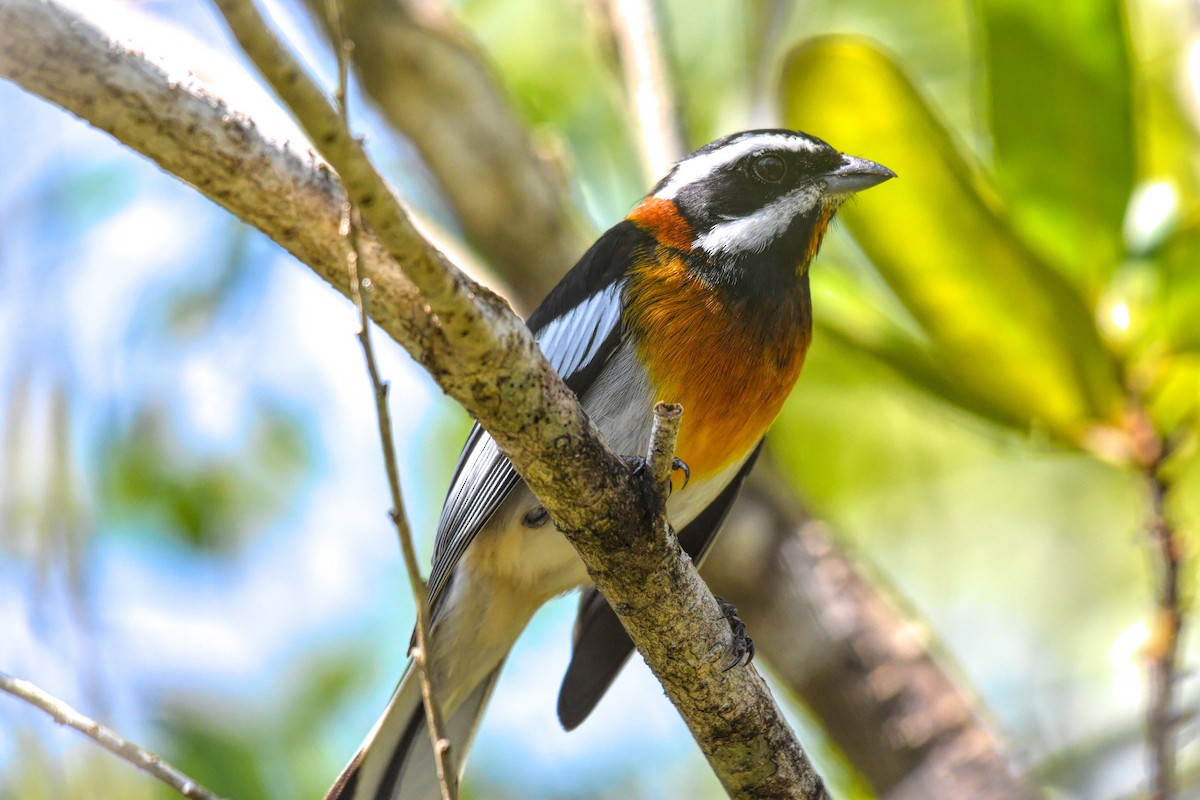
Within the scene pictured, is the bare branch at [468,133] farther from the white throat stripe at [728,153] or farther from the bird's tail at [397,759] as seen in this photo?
the bird's tail at [397,759]

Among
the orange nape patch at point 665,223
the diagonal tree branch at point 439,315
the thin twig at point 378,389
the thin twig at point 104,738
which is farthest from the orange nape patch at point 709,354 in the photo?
the thin twig at point 104,738

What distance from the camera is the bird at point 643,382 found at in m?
3.59

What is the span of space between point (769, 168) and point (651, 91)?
1.50 m

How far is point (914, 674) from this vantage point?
17.2 ft

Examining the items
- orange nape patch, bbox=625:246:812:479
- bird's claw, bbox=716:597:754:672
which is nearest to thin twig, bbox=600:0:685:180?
orange nape patch, bbox=625:246:812:479

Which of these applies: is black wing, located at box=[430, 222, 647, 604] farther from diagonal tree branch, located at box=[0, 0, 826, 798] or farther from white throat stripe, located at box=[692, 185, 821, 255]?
diagonal tree branch, located at box=[0, 0, 826, 798]

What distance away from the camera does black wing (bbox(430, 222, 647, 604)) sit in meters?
3.57

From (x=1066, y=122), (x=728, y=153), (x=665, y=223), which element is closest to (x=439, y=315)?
(x=665, y=223)

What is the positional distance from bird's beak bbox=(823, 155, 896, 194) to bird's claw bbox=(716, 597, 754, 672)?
148 centimetres

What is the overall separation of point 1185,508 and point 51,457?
528cm

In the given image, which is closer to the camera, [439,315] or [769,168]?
[439,315]

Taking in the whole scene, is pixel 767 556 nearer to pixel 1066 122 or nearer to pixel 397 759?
pixel 397 759

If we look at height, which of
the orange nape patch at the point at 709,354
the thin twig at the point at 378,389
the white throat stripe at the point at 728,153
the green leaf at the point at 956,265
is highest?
the white throat stripe at the point at 728,153

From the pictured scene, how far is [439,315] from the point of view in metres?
2.31
